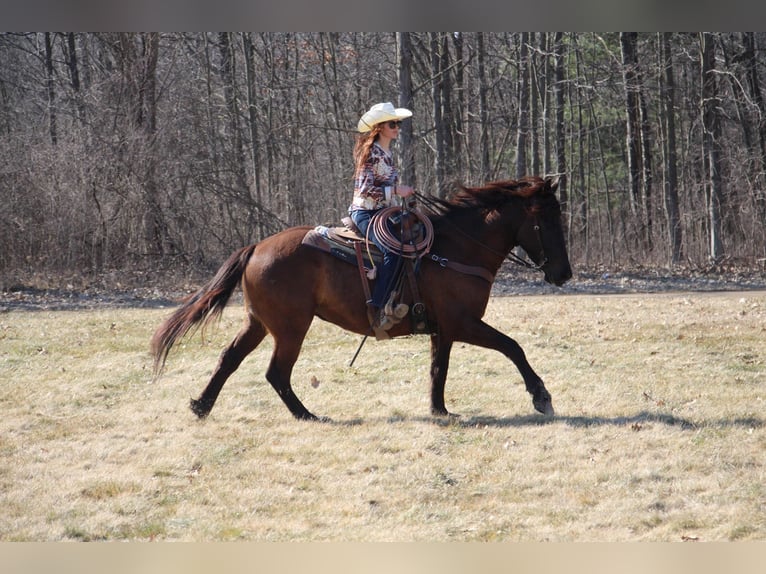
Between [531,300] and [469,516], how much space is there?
37.5ft

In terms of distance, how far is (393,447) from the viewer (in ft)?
23.2

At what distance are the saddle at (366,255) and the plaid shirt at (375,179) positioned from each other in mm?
271

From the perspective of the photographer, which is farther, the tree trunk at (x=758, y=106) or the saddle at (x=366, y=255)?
the tree trunk at (x=758, y=106)

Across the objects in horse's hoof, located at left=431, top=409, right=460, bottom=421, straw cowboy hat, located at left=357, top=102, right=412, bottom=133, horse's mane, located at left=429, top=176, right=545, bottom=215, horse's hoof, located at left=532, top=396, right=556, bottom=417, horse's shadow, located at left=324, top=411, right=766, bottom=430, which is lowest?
horse's shadow, located at left=324, top=411, right=766, bottom=430

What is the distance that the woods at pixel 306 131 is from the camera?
20.6m

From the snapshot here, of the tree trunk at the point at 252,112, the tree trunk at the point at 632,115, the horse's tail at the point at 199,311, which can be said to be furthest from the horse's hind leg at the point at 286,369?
the tree trunk at the point at 632,115

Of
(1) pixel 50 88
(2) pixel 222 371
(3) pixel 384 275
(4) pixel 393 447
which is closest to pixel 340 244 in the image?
(3) pixel 384 275

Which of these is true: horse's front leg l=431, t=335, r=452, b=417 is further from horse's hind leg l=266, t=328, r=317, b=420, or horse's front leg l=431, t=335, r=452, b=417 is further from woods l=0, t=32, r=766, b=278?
woods l=0, t=32, r=766, b=278

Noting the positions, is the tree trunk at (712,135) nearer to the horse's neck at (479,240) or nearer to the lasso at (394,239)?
the horse's neck at (479,240)

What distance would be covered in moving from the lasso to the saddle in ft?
0.25

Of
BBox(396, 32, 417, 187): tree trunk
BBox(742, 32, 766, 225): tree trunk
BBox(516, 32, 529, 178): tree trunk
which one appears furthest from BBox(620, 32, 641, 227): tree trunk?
BBox(396, 32, 417, 187): tree trunk

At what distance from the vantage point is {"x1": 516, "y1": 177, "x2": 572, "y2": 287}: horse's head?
8.01 meters

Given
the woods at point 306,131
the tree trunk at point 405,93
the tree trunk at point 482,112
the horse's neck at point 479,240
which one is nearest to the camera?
the horse's neck at point 479,240

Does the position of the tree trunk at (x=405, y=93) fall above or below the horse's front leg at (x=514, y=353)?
above
